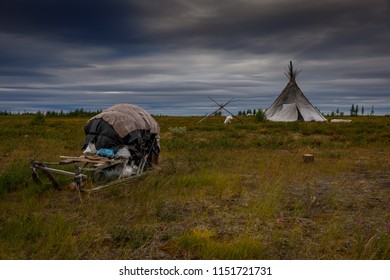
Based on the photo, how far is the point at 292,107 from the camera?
3553 cm

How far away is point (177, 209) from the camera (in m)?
8.05

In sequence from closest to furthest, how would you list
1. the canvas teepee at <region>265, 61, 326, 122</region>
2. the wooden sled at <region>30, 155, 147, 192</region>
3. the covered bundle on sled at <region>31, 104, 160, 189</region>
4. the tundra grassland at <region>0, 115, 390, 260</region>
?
the tundra grassland at <region>0, 115, 390, 260</region>
the wooden sled at <region>30, 155, 147, 192</region>
the covered bundle on sled at <region>31, 104, 160, 189</region>
the canvas teepee at <region>265, 61, 326, 122</region>

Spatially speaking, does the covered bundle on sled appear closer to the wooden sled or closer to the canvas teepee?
the wooden sled

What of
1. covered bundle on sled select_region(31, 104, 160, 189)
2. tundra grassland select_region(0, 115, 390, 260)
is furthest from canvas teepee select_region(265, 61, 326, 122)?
covered bundle on sled select_region(31, 104, 160, 189)

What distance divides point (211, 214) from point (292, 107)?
29349 mm

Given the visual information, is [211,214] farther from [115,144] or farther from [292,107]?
[292,107]

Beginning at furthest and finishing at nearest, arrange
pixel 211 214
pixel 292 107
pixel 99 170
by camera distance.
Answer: pixel 292 107, pixel 99 170, pixel 211 214

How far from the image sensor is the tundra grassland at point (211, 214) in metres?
5.88

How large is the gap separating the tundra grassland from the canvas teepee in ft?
68.4

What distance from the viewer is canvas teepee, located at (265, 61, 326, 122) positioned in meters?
35.0

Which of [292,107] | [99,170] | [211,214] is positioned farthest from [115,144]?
[292,107]

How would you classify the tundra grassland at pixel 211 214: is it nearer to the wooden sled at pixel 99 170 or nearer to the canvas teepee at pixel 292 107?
the wooden sled at pixel 99 170

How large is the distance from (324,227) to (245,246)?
1.91 metres

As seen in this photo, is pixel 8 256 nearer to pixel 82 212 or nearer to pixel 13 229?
pixel 13 229
